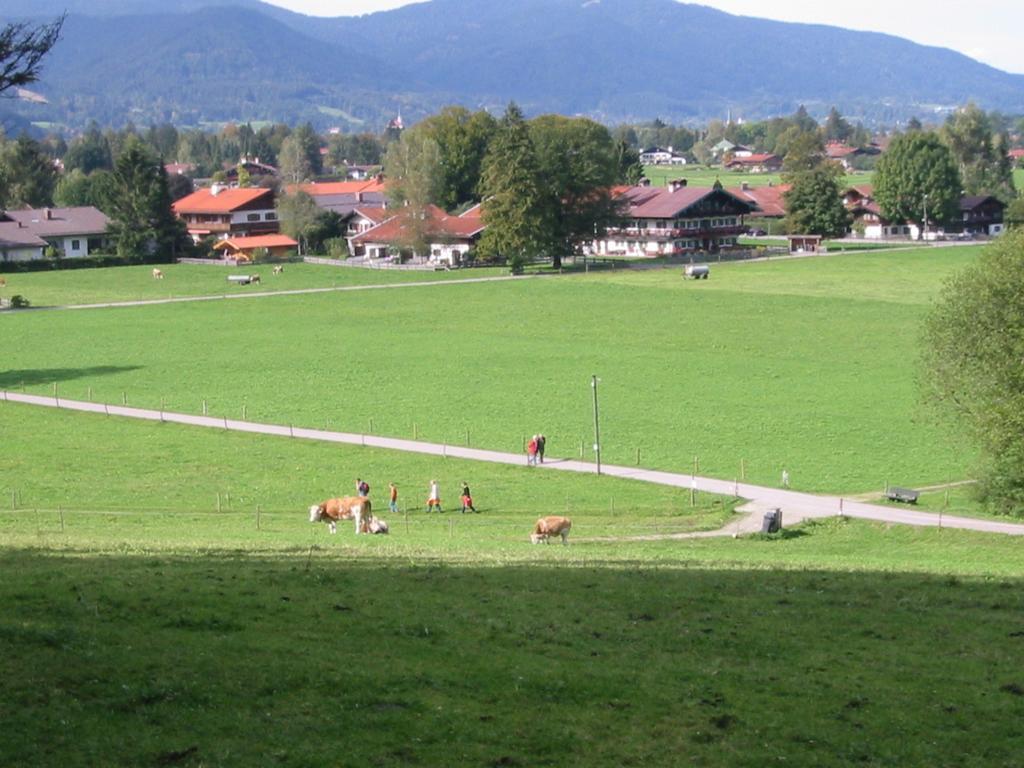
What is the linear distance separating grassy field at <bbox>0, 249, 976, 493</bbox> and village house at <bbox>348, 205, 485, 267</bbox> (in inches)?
1003

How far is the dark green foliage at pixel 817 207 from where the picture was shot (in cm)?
14788

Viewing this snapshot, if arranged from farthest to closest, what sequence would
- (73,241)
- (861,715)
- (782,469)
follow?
(73,241) → (782,469) → (861,715)

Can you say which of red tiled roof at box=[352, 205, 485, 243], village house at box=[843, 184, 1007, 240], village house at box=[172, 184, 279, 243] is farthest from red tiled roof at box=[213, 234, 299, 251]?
village house at box=[843, 184, 1007, 240]

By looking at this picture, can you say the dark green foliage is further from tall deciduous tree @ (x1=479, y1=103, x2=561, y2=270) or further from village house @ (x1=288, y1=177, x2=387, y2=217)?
village house @ (x1=288, y1=177, x2=387, y2=217)

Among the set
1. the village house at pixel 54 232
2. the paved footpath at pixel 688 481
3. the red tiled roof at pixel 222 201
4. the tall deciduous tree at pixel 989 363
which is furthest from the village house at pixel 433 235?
the tall deciduous tree at pixel 989 363

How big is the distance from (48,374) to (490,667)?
170 ft

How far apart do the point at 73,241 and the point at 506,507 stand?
11586 centimetres

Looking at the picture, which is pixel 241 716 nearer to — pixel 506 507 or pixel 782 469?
pixel 506 507

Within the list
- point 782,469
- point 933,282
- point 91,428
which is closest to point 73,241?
point 933,282

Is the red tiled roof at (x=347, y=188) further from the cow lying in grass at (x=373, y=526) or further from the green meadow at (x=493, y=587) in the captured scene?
the cow lying in grass at (x=373, y=526)

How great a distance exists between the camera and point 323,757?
1409 centimetres

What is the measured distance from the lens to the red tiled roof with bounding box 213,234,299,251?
142m

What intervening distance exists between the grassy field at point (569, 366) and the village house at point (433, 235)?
25471 millimetres

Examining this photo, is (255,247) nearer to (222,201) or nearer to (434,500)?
(222,201)
